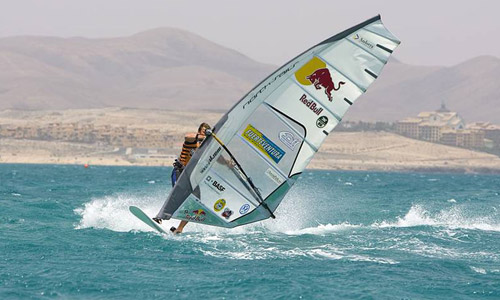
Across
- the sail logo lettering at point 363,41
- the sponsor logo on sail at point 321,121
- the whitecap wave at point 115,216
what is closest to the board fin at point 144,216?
the whitecap wave at point 115,216

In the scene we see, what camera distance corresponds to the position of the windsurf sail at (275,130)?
658 inches

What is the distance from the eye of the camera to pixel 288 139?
17078 mm

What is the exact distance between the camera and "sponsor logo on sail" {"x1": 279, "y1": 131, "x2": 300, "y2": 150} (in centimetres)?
1706

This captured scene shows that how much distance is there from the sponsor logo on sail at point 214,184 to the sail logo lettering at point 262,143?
1066 millimetres

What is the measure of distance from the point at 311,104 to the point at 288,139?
0.82 metres

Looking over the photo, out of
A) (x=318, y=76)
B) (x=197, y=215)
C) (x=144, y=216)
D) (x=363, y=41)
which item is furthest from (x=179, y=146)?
(x=363, y=41)

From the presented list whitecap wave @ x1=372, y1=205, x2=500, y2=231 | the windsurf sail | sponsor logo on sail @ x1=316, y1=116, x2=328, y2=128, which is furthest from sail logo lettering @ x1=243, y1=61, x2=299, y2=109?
whitecap wave @ x1=372, y1=205, x2=500, y2=231

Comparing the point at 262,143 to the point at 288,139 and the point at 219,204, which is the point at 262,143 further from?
the point at 219,204

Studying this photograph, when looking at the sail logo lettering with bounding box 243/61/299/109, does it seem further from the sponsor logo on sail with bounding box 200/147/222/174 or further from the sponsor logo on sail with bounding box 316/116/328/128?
the sponsor logo on sail with bounding box 316/116/328/128

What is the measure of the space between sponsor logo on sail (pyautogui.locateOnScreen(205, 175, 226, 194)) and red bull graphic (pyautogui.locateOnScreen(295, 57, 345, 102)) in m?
2.64

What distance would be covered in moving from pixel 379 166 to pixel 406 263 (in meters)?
141

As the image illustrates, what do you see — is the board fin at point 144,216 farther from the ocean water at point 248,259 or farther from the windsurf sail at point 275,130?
the windsurf sail at point 275,130

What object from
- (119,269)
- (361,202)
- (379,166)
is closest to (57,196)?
(361,202)

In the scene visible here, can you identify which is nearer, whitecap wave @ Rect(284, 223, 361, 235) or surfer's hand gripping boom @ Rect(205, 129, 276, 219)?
surfer's hand gripping boom @ Rect(205, 129, 276, 219)
